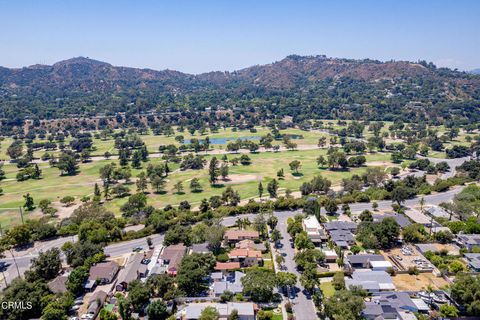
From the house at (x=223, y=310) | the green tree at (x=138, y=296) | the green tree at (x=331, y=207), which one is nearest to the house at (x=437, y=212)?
the green tree at (x=331, y=207)

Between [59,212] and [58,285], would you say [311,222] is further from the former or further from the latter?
[59,212]

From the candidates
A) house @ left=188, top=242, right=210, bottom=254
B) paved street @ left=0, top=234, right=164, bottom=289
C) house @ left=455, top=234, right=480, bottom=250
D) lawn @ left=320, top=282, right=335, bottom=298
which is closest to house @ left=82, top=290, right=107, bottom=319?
paved street @ left=0, top=234, right=164, bottom=289

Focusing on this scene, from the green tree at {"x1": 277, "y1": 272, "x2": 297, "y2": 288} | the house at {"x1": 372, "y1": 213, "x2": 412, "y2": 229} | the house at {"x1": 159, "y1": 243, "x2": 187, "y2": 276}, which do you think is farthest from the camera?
the house at {"x1": 372, "y1": 213, "x2": 412, "y2": 229}

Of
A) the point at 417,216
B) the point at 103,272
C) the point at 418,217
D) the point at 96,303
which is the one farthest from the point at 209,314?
the point at 417,216

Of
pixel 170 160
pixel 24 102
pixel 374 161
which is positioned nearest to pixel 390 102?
pixel 374 161

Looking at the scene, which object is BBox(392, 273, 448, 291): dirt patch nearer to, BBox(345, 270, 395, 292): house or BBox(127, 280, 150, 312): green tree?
BBox(345, 270, 395, 292): house
